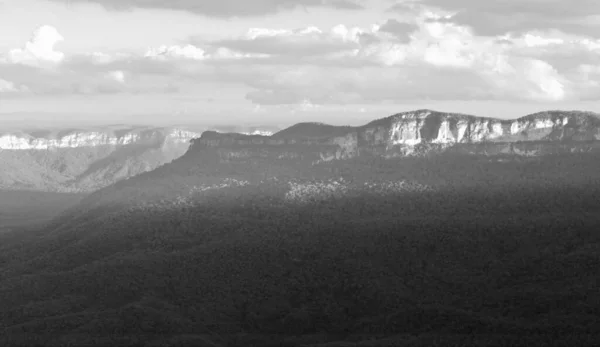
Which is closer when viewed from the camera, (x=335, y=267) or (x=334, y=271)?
(x=334, y=271)

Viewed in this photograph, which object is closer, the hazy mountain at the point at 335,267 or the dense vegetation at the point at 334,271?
the dense vegetation at the point at 334,271

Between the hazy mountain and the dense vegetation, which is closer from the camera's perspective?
the dense vegetation

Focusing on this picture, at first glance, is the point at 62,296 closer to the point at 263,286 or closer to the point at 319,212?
the point at 263,286

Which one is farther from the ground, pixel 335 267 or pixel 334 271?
pixel 335 267
